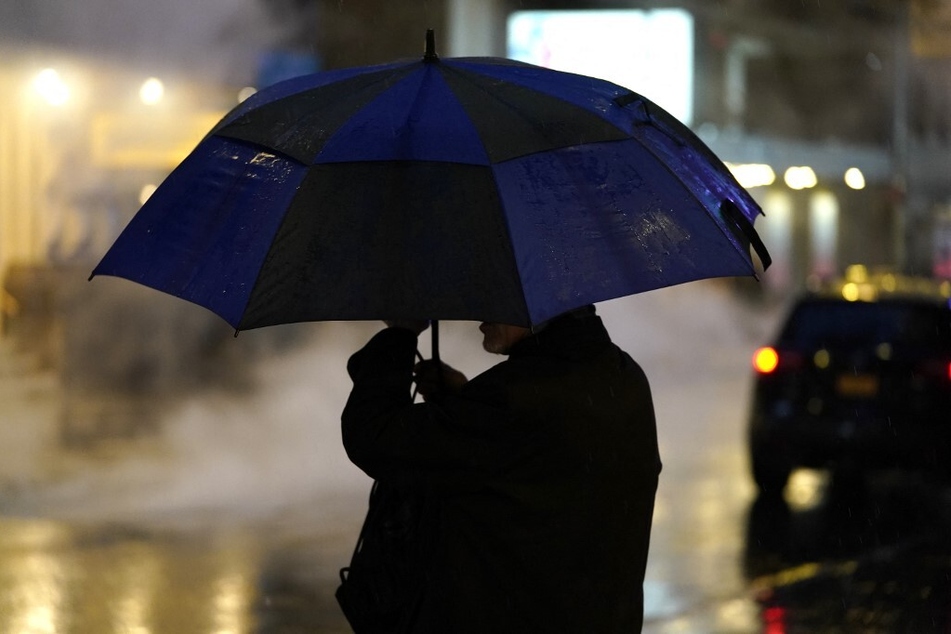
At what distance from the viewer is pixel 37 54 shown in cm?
905

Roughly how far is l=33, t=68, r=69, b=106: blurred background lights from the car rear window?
5.18 meters

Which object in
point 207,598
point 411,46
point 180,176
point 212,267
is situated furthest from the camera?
point 411,46

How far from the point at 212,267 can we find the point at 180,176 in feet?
0.97

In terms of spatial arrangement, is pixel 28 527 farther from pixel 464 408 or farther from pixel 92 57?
pixel 464 408

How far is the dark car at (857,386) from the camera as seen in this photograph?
8.41 meters

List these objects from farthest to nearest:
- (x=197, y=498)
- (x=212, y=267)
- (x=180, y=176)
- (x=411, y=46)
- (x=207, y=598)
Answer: (x=411, y=46), (x=197, y=498), (x=207, y=598), (x=180, y=176), (x=212, y=267)

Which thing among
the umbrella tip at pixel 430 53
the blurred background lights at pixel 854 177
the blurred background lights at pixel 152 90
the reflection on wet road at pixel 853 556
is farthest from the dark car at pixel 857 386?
the blurred background lights at pixel 854 177

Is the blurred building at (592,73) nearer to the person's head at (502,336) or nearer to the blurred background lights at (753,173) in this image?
the blurred background lights at (753,173)

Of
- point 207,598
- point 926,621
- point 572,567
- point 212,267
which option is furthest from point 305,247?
point 926,621

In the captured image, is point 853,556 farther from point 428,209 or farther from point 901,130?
point 901,130

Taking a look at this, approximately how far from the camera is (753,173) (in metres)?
27.8

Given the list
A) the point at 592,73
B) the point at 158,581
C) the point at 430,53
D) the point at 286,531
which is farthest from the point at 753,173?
the point at 430,53

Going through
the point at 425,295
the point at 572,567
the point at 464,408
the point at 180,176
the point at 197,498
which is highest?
the point at 180,176

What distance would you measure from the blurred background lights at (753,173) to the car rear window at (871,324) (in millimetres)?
18204
